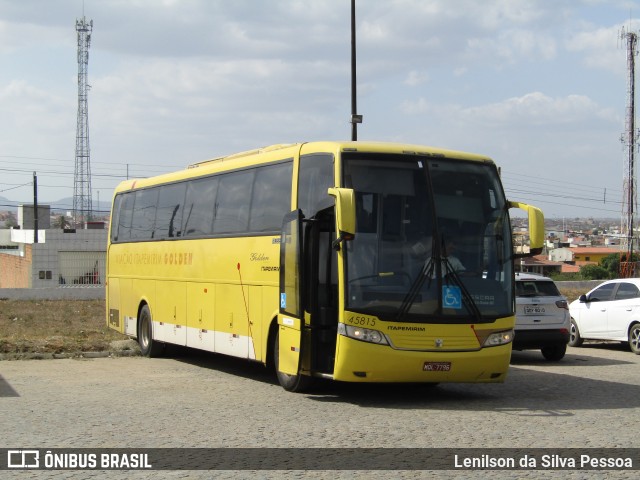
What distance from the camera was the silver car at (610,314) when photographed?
2178 cm

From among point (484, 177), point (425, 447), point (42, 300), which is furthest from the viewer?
point (42, 300)

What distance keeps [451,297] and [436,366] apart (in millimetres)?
943

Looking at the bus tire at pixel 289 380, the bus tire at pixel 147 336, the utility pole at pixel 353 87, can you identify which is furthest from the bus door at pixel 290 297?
the utility pole at pixel 353 87

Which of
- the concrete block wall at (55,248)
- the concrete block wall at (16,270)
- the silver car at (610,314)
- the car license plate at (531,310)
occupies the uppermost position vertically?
the car license plate at (531,310)

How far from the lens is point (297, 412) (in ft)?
40.2

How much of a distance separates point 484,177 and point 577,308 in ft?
35.3

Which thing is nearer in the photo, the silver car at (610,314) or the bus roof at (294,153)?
the bus roof at (294,153)

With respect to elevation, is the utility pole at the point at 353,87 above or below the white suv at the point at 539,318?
above

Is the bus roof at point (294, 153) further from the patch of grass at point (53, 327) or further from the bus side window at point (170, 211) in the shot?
the patch of grass at point (53, 327)

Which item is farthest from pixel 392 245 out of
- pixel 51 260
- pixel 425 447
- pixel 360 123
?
pixel 51 260

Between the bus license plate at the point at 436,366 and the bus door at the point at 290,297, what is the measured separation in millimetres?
1803

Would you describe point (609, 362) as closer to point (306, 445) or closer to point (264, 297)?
point (264, 297)

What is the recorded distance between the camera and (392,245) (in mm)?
12992

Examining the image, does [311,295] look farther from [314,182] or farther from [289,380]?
[314,182]
